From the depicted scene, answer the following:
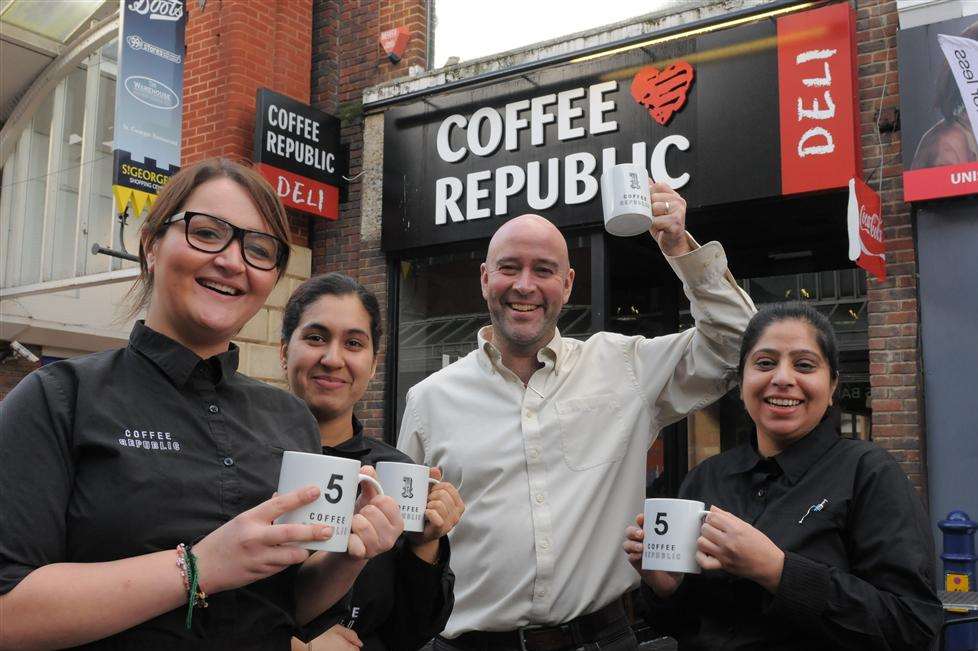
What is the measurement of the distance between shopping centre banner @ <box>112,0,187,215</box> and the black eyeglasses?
240 inches

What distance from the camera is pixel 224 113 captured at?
7750 mm

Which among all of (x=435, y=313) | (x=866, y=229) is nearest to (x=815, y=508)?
(x=866, y=229)

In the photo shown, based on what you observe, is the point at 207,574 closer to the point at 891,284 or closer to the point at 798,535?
the point at 798,535

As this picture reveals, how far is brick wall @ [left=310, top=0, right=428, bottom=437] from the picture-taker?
769cm

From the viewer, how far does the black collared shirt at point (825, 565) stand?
185 cm

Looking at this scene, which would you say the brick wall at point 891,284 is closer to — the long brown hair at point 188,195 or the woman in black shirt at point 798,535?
the woman in black shirt at point 798,535

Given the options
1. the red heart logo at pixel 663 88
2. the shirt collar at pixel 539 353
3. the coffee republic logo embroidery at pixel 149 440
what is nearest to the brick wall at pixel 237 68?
the red heart logo at pixel 663 88

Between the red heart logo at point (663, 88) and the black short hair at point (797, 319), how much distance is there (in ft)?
14.1

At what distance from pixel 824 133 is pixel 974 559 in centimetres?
280

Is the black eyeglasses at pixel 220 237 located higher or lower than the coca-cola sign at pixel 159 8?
lower

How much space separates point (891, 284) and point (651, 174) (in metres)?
1.83

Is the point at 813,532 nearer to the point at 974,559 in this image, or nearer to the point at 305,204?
the point at 974,559

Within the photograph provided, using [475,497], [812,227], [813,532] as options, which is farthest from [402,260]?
[813,532]

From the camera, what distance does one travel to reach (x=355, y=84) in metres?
8.13
